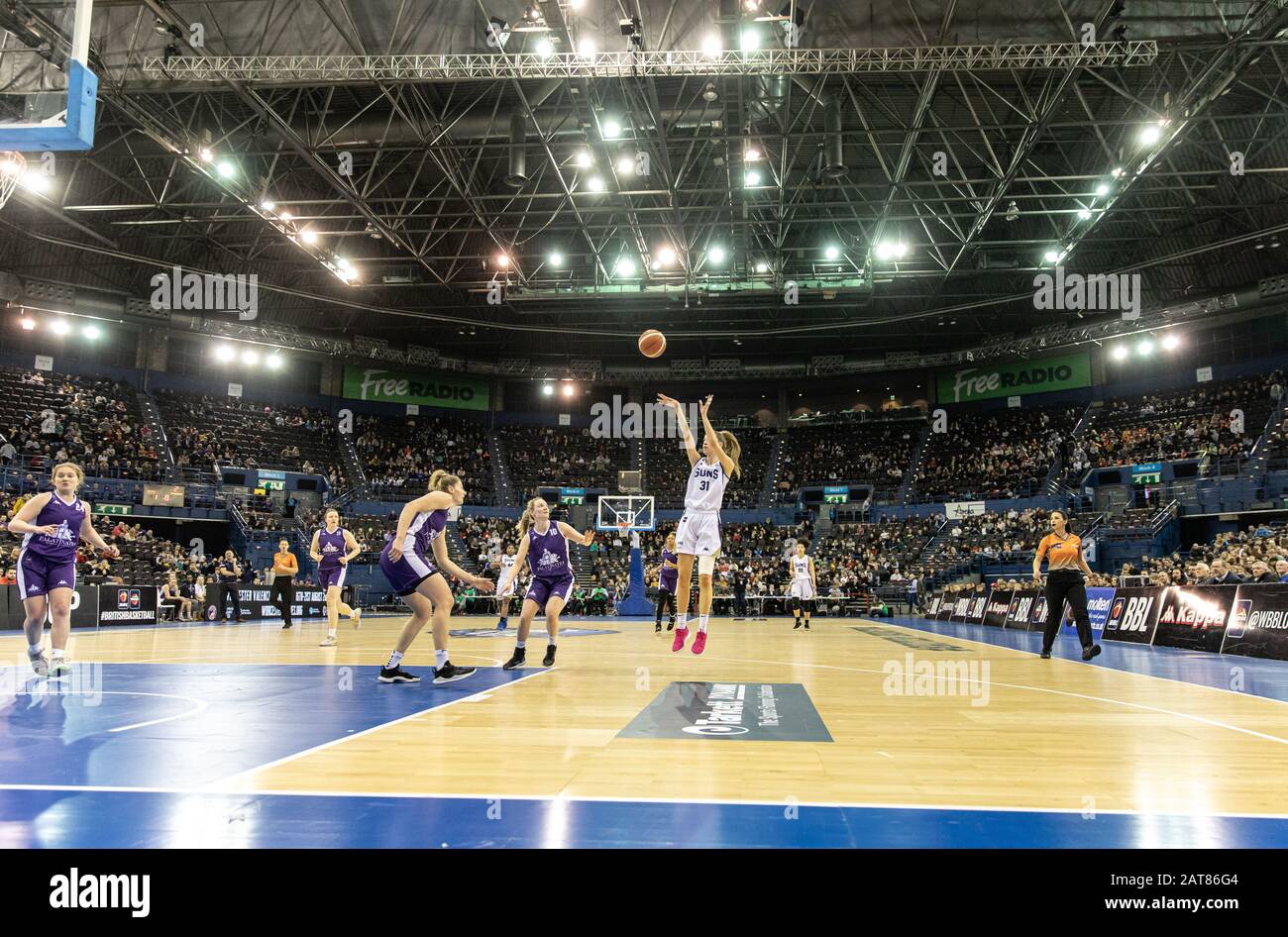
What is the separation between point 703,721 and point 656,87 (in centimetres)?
1998

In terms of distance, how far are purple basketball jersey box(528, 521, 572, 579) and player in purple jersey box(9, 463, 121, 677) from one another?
4440mm

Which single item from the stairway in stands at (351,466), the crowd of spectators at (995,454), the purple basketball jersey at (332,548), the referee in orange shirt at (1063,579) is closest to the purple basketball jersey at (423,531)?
the purple basketball jersey at (332,548)

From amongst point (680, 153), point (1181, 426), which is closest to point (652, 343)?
point (680, 153)

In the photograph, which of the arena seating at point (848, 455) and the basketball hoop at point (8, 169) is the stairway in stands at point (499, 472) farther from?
the basketball hoop at point (8, 169)

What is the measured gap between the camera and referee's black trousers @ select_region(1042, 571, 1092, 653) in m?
10.5

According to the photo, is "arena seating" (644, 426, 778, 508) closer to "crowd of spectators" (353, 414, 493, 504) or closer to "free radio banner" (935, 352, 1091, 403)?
"crowd of spectators" (353, 414, 493, 504)

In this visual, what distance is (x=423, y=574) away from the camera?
7324 millimetres

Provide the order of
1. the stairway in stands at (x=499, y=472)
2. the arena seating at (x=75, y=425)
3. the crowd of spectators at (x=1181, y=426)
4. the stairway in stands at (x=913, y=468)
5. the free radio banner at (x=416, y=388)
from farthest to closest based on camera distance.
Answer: the free radio banner at (x=416, y=388) < the stairway in stands at (x=499, y=472) < the stairway in stands at (x=913, y=468) < the crowd of spectators at (x=1181, y=426) < the arena seating at (x=75, y=425)

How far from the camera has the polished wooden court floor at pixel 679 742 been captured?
10.6ft

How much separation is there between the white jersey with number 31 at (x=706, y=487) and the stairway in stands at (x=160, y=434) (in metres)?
30.3

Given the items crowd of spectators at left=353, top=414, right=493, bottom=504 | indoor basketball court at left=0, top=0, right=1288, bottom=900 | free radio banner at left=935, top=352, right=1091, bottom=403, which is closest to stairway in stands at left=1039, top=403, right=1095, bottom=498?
indoor basketball court at left=0, top=0, right=1288, bottom=900

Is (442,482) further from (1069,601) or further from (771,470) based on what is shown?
(771,470)

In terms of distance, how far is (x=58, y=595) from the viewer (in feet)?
25.7
